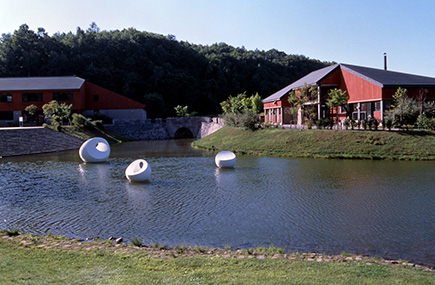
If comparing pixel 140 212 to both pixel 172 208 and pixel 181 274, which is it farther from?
pixel 181 274

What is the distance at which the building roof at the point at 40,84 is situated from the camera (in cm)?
5966

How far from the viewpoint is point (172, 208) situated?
14719mm

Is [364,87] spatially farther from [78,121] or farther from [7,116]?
[7,116]

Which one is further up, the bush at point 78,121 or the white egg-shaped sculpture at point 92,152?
the bush at point 78,121

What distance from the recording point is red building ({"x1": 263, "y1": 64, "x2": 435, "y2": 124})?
1394 inches

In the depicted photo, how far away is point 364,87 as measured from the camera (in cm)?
3744

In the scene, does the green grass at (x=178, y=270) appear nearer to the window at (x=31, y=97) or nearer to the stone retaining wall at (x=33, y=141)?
the stone retaining wall at (x=33, y=141)

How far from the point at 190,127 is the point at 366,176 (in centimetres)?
4590

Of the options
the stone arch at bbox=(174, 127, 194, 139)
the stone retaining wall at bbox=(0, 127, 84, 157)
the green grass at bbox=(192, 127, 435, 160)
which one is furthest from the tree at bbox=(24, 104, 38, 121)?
the green grass at bbox=(192, 127, 435, 160)

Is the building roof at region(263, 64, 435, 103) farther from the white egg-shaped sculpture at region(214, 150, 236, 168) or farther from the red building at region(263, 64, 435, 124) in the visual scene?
the white egg-shaped sculpture at region(214, 150, 236, 168)

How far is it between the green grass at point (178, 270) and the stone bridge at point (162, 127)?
49.7m

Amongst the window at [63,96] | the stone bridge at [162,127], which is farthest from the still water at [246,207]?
the window at [63,96]

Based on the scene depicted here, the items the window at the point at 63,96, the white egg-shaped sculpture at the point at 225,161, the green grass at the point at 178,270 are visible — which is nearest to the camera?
the green grass at the point at 178,270

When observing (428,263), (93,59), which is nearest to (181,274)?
(428,263)
